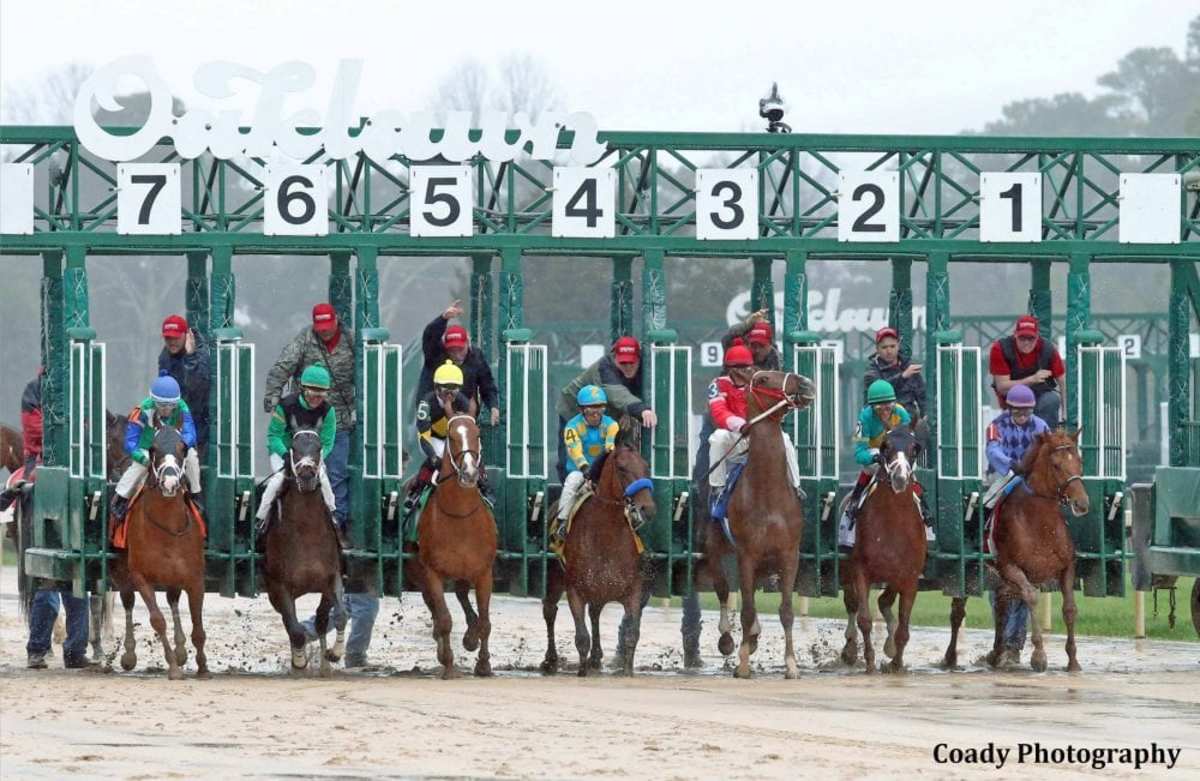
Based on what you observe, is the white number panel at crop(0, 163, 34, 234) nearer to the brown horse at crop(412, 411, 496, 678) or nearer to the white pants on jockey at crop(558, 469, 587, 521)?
the brown horse at crop(412, 411, 496, 678)

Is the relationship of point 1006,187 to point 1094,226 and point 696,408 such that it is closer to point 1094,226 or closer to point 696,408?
point 1094,226

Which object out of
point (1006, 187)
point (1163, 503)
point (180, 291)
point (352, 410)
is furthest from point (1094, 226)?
point (180, 291)

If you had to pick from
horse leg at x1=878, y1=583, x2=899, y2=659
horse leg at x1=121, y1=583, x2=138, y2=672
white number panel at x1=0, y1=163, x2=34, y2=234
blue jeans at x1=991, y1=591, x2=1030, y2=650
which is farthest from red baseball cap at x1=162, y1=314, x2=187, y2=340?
blue jeans at x1=991, y1=591, x2=1030, y2=650

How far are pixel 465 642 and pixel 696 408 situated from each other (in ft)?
97.8

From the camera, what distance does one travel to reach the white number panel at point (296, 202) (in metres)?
16.5

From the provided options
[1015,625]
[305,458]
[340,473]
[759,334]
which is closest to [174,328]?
[340,473]

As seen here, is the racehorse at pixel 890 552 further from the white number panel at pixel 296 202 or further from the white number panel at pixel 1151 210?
the white number panel at pixel 296 202

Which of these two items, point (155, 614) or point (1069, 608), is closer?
point (155, 614)

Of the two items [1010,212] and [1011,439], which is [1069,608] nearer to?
[1011,439]

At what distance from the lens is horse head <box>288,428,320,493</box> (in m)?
14.7

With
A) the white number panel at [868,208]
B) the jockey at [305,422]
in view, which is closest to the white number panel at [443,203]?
the jockey at [305,422]

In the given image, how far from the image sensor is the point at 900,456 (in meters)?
15.4

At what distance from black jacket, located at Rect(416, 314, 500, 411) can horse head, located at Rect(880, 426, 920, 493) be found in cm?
253

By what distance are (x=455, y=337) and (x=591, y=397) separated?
0.99 metres
